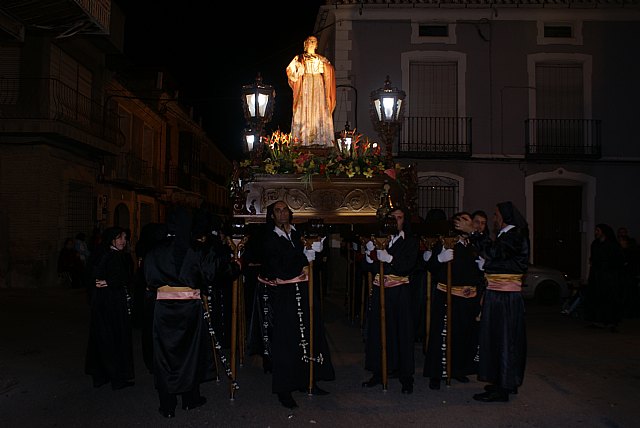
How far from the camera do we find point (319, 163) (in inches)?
288

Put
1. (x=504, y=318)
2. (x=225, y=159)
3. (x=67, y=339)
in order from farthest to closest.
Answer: (x=225, y=159), (x=67, y=339), (x=504, y=318)

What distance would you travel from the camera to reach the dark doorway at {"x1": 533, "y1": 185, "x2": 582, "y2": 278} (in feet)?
51.5

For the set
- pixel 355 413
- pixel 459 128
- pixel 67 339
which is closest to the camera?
pixel 355 413

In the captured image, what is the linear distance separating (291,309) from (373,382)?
1244 millimetres

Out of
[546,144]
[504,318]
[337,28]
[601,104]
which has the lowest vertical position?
[504,318]

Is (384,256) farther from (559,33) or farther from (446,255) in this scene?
(559,33)

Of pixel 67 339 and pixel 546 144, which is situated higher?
pixel 546 144

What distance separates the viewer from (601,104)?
15.5m

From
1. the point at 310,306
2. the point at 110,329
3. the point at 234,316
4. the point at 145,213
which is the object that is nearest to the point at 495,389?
the point at 310,306

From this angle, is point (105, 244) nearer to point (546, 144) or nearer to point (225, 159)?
point (546, 144)

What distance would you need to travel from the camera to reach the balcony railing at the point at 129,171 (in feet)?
64.4

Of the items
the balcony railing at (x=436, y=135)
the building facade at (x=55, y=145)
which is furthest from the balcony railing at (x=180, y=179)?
the balcony railing at (x=436, y=135)

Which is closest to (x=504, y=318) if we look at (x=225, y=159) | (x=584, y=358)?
(x=584, y=358)

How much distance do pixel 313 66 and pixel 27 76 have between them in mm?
10492
